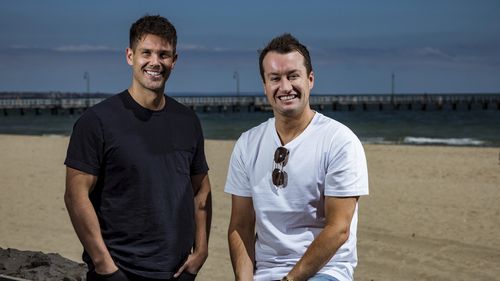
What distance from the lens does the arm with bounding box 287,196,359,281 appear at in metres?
2.76

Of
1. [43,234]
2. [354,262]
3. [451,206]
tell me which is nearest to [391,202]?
[451,206]

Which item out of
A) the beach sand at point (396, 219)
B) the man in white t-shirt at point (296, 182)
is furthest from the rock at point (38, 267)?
the man in white t-shirt at point (296, 182)

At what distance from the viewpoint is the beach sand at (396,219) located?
7836mm

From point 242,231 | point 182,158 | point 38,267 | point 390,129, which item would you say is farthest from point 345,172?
point 390,129

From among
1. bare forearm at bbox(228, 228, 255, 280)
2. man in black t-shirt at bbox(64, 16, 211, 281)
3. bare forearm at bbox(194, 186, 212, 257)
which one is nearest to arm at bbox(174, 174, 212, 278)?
bare forearm at bbox(194, 186, 212, 257)

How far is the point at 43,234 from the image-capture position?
9.14 metres

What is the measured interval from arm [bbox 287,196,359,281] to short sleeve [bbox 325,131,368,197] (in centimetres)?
4

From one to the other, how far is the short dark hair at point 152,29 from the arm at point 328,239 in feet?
3.49

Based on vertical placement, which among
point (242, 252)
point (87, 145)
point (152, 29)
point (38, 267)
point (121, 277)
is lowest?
point (38, 267)

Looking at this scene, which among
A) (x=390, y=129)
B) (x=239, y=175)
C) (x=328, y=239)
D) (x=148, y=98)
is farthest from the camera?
(x=390, y=129)

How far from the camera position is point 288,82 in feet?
9.59

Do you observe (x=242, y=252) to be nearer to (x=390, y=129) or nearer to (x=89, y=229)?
(x=89, y=229)

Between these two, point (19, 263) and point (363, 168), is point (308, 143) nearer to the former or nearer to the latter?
point (363, 168)

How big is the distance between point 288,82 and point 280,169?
0.38 metres
